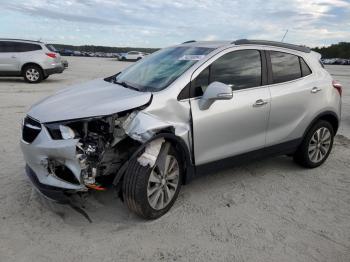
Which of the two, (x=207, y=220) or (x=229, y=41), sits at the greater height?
(x=229, y=41)

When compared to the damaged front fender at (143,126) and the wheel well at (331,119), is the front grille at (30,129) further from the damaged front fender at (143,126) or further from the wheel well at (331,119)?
the wheel well at (331,119)

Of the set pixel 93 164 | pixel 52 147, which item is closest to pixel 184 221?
pixel 93 164

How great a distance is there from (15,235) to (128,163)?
47.4 inches

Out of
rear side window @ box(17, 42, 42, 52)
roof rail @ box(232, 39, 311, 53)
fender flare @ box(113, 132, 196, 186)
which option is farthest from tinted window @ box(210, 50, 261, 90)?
rear side window @ box(17, 42, 42, 52)

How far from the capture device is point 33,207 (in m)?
3.88

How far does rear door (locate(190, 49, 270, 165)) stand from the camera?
3.91m

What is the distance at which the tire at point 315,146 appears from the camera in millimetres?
5121

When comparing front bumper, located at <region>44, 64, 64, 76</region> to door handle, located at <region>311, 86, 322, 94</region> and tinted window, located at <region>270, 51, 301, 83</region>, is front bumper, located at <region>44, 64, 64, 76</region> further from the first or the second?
door handle, located at <region>311, 86, 322, 94</region>

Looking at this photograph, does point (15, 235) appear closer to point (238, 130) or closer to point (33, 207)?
point (33, 207)

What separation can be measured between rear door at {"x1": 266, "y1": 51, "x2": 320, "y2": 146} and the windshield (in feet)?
3.35

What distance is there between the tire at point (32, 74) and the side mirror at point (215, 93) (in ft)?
41.7

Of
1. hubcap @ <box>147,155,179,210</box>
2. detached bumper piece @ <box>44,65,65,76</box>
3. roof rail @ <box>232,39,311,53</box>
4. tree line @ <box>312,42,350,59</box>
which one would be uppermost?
roof rail @ <box>232,39,311,53</box>

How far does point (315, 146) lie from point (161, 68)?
2525 millimetres

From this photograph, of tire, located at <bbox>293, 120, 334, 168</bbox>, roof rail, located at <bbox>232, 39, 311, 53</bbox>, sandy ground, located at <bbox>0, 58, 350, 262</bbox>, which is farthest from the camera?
tire, located at <bbox>293, 120, 334, 168</bbox>
